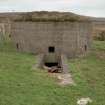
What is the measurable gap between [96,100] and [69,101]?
735mm

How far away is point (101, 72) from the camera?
544 inches

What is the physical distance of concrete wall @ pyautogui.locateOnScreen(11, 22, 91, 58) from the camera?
1767 cm

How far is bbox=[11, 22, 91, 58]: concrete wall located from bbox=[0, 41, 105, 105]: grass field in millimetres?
2668

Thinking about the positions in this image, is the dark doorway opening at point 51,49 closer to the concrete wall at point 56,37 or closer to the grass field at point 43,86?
the concrete wall at point 56,37

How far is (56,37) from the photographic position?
17.7 m

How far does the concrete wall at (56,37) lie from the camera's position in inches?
696

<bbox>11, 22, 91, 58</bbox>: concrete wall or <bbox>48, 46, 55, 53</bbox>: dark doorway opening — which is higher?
<bbox>11, 22, 91, 58</bbox>: concrete wall

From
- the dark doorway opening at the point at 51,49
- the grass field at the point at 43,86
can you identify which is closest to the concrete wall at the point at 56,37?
the dark doorway opening at the point at 51,49

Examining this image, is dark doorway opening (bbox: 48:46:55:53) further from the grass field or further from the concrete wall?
the grass field

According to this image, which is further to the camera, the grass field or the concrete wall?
the concrete wall

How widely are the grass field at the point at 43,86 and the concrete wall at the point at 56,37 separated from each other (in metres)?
2.67

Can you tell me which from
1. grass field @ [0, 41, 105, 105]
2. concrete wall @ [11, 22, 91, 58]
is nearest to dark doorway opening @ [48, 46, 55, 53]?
concrete wall @ [11, 22, 91, 58]

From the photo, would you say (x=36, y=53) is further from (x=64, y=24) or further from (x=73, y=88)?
(x=73, y=88)

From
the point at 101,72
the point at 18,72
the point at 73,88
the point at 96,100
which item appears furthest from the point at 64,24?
the point at 96,100
